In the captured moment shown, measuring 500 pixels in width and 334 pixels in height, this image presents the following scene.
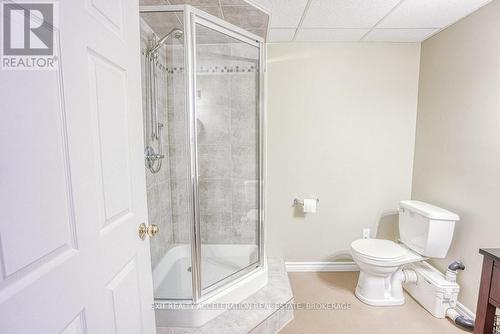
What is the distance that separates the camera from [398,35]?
219 centimetres

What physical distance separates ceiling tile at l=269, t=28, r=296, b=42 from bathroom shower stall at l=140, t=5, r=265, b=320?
17 centimetres

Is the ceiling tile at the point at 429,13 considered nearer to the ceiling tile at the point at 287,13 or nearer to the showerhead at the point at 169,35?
the ceiling tile at the point at 287,13

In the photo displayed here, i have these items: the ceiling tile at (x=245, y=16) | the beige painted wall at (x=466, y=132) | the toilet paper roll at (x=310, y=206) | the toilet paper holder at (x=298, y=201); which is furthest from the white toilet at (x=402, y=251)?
the ceiling tile at (x=245, y=16)

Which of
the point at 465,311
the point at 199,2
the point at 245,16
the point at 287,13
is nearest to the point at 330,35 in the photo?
the point at 287,13

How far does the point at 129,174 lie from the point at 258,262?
1501 millimetres

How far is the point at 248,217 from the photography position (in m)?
2.34

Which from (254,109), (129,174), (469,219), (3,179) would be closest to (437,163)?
(469,219)

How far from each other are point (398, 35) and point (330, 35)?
0.61 m

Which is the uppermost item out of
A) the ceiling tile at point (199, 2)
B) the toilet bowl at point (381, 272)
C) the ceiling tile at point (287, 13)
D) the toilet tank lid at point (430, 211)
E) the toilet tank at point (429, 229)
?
the ceiling tile at point (287, 13)

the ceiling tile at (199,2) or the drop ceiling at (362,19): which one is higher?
the drop ceiling at (362,19)

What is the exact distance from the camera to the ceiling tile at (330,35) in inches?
83.4

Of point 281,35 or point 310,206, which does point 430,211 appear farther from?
point 281,35

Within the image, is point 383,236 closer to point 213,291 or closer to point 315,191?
point 315,191

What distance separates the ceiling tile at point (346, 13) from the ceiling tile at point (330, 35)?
0.09m
